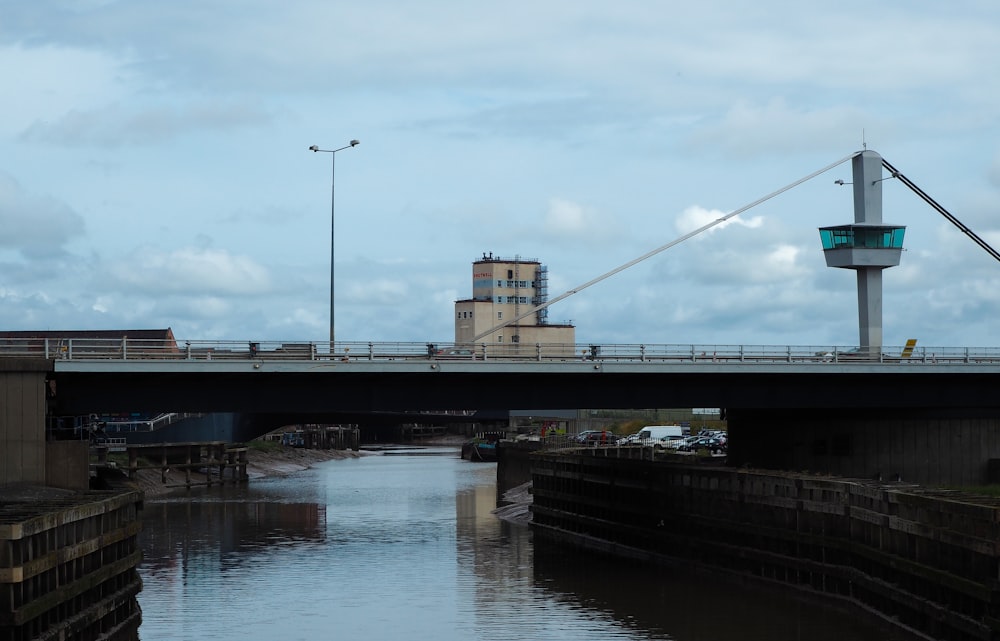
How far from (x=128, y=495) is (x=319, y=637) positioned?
816 cm

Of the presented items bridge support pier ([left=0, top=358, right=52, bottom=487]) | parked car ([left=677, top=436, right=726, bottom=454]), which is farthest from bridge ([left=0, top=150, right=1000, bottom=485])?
parked car ([left=677, top=436, right=726, bottom=454])

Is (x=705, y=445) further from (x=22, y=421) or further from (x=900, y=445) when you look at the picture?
(x=22, y=421)

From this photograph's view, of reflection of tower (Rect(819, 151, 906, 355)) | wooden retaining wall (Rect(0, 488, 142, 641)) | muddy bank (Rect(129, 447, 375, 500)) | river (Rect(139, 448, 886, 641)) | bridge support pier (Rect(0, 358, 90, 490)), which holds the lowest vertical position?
river (Rect(139, 448, 886, 641))

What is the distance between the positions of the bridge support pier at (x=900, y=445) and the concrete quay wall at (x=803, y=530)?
6210 millimetres

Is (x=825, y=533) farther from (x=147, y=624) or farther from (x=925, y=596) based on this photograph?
(x=147, y=624)

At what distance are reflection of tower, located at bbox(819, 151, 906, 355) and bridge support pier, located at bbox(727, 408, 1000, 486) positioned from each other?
10856 millimetres

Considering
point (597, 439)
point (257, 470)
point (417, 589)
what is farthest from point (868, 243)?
point (257, 470)

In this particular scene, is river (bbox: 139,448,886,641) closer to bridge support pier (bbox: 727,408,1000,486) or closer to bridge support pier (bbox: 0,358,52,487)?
bridge support pier (bbox: 0,358,52,487)

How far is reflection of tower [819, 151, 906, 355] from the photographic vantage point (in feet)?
276

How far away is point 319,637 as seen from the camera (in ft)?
156

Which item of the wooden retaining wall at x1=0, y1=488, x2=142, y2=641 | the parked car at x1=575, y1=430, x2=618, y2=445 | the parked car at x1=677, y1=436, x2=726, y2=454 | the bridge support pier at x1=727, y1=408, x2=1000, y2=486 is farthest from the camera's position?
the parked car at x1=575, y1=430, x2=618, y2=445

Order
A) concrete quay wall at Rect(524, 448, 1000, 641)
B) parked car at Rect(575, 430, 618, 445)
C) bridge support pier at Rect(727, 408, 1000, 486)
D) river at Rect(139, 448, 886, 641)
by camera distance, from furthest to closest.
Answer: parked car at Rect(575, 430, 618, 445) < bridge support pier at Rect(727, 408, 1000, 486) < river at Rect(139, 448, 886, 641) < concrete quay wall at Rect(524, 448, 1000, 641)

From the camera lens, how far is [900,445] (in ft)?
241

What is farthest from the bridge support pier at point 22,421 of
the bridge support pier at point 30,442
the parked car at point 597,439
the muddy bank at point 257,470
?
the parked car at point 597,439
